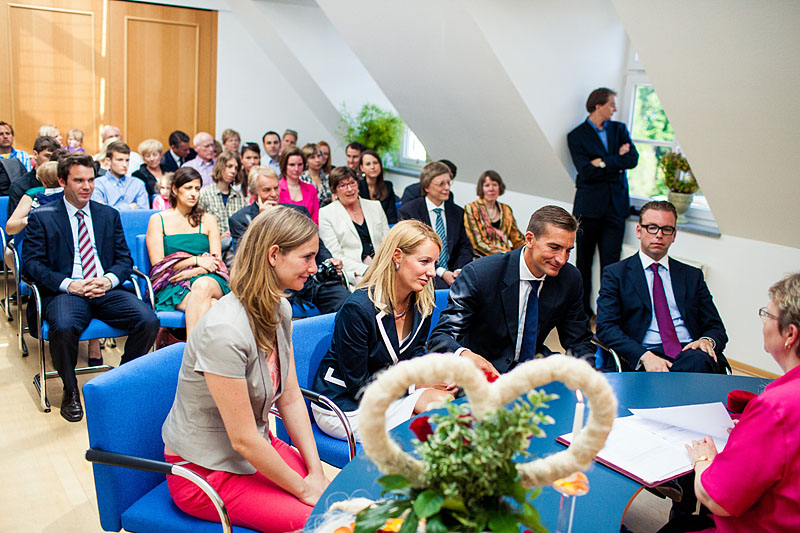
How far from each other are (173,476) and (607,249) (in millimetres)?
4726

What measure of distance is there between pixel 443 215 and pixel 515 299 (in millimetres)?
2543

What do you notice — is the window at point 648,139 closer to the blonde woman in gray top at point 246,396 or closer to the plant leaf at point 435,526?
the blonde woman in gray top at point 246,396

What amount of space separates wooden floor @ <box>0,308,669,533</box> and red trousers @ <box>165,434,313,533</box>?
45.1 inches

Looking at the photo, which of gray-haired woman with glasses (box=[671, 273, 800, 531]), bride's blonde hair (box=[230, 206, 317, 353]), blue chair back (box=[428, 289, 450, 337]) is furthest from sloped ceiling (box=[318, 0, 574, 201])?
gray-haired woman with glasses (box=[671, 273, 800, 531])

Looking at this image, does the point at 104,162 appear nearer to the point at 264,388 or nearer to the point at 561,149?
the point at 561,149

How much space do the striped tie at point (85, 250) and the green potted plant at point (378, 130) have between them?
541 centimetres

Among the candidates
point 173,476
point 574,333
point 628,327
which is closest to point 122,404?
point 173,476

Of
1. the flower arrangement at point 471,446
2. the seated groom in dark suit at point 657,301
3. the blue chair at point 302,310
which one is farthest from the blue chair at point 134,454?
the blue chair at point 302,310

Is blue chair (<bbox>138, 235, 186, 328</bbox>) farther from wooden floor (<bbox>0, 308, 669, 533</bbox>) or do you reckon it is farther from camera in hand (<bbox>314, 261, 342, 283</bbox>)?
camera in hand (<bbox>314, 261, 342, 283</bbox>)

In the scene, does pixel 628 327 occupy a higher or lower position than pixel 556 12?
lower

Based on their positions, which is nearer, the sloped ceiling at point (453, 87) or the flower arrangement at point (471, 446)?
the flower arrangement at point (471, 446)

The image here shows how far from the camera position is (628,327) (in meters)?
3.65

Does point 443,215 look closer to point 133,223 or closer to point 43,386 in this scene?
point 133,223

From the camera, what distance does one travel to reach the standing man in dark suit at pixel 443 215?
5375 mm
